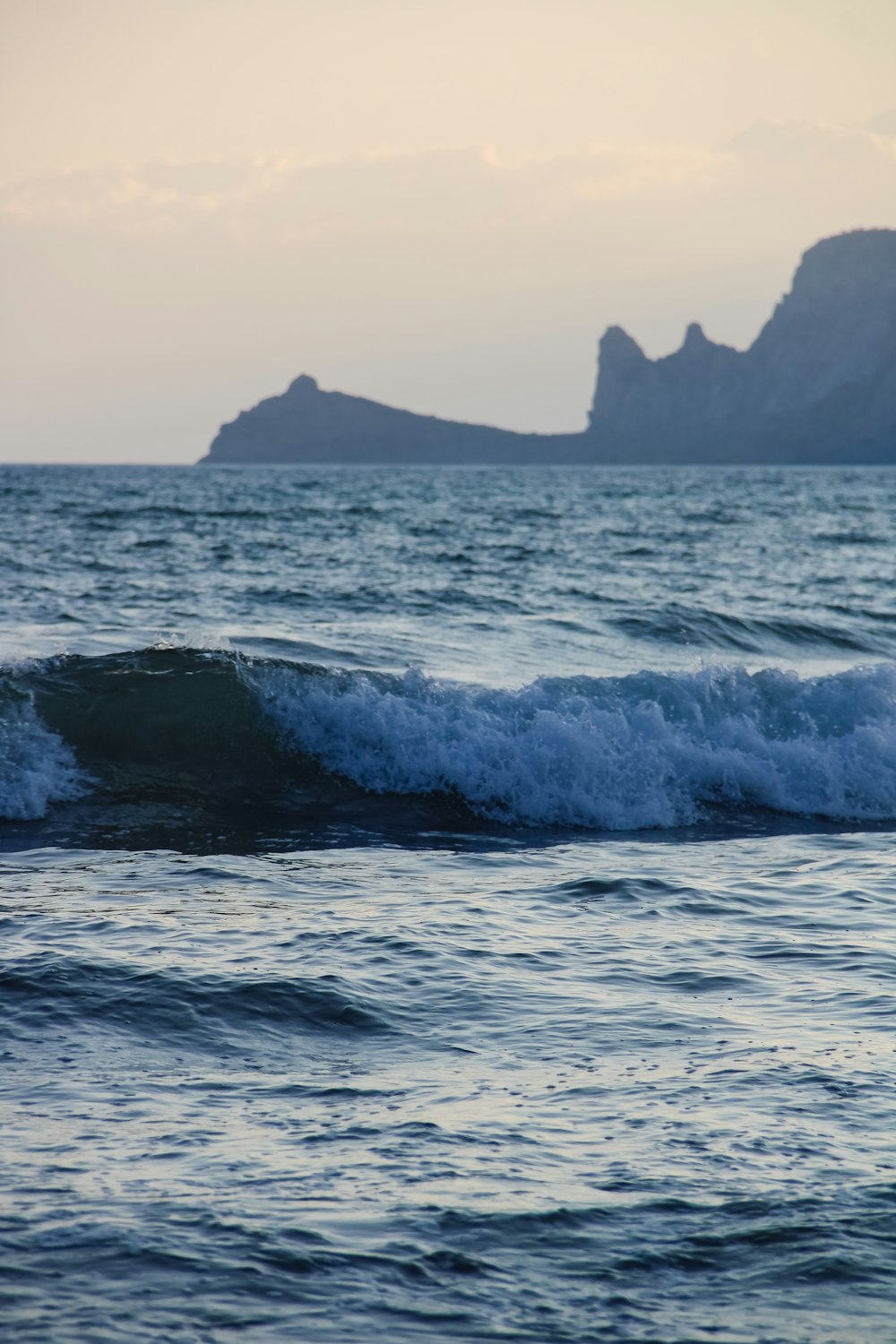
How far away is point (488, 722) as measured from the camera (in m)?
13.8

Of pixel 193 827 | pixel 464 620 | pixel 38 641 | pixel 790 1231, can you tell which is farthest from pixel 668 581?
pixel 790 1231

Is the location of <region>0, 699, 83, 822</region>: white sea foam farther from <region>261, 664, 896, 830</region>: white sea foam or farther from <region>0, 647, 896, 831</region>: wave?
<region>261, 664, 896, 830</region>: white sea foam

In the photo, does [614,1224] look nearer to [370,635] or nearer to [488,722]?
[488,722]

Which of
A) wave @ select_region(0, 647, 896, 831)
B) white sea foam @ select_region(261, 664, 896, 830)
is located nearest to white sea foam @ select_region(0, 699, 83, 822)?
wave @ select_region(0, 647, 896, 831)

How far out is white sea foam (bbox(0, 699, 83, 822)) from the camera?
1175cm

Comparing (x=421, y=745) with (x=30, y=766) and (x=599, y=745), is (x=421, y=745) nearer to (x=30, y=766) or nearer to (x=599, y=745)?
(x=599, y=745)

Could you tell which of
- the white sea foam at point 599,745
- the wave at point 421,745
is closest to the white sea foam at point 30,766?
the wave at point 421,745

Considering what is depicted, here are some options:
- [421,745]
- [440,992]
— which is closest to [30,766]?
[421,745]

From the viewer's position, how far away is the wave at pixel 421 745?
12664 millimetres

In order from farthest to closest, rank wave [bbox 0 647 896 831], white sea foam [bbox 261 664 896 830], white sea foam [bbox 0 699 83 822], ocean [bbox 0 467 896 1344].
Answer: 1. white sea foam [bbox 261 664 896 830]
2. wave [bbox 0 647 896 831]
3. white sea foam [bbox 0 699 83 822]
4. ocean [bbox 0 467 896 1344]

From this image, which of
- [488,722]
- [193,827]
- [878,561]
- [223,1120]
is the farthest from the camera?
[878,561]

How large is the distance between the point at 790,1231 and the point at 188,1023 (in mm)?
3074

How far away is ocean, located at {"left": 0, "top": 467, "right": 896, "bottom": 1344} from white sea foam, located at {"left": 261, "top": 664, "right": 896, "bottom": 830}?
47 mm

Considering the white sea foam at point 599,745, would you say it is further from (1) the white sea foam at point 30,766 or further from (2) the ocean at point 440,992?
(1) the white sea foam at point 30,766
